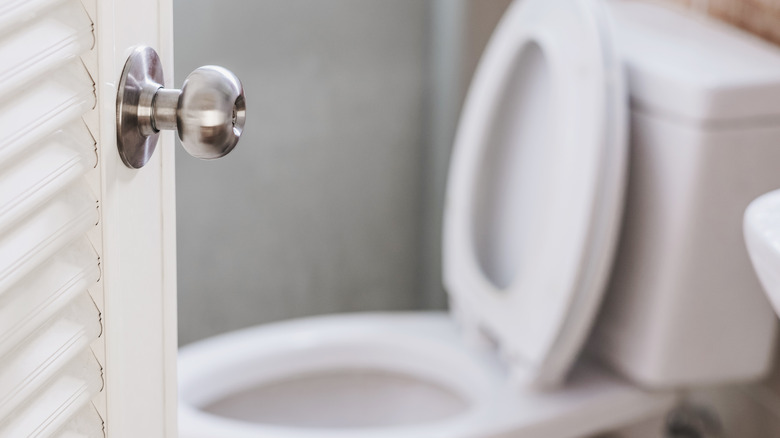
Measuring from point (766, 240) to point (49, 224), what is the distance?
388 millimetres

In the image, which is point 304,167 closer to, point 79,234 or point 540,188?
point 540,188

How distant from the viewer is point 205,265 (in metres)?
1.69

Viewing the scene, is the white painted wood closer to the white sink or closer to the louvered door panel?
the louvered door panel

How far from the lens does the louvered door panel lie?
1.18 feet

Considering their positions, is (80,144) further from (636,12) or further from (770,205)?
(636,12)

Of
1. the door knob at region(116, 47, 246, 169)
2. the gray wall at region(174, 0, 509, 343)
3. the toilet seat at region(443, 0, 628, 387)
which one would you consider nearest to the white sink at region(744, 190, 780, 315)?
the door knob at region(116, 47, 246, 169)

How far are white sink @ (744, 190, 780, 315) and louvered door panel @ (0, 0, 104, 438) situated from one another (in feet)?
1.19

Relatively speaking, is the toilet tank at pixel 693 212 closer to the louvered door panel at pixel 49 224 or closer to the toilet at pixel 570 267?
the toilet at pixel 570 267

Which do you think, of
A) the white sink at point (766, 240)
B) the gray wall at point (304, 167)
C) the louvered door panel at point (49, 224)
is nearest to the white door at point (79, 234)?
the louvered door panel at point (49, 224)

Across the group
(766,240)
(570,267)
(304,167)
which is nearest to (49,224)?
(766,240)

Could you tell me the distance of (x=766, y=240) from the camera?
563mm

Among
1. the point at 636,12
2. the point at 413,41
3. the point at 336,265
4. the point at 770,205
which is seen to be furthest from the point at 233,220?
the point at 770,205

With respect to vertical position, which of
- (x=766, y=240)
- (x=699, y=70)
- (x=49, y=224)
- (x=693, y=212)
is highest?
(x=699, y=70)

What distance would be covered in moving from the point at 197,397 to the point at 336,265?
0.63 m
